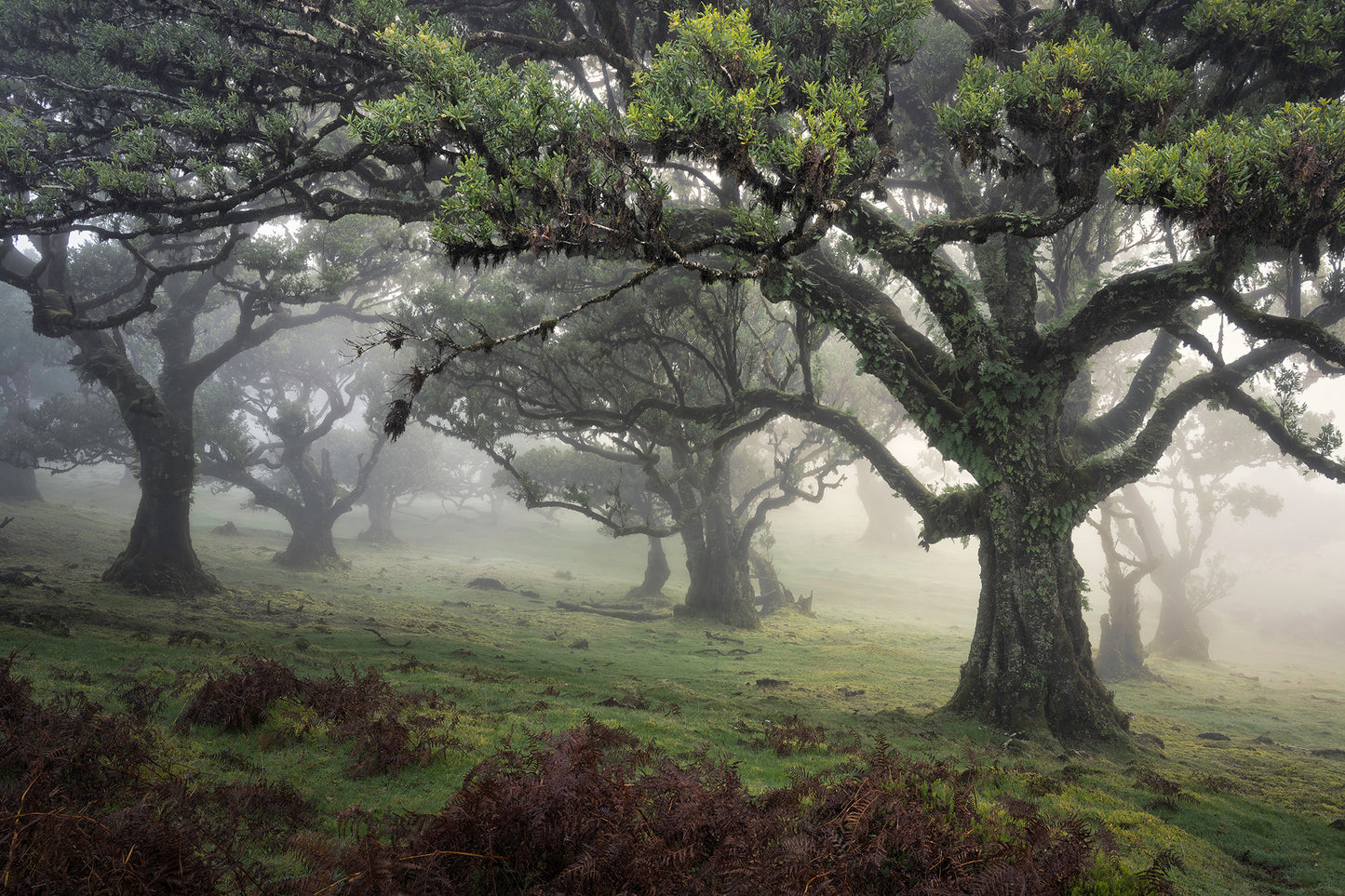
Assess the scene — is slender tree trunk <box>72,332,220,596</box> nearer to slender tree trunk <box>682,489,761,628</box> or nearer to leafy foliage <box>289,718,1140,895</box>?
slender tree trunk <box>682,489,761,628</box>

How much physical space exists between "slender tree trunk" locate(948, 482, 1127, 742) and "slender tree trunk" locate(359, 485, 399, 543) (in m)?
45.0

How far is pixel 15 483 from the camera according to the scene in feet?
117

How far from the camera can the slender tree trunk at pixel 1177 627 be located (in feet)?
97.7

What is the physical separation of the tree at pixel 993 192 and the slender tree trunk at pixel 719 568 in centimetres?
1132

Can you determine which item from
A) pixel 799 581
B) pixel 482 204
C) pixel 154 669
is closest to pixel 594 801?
pixel 482 204

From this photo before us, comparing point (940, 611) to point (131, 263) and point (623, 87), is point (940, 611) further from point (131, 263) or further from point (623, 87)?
point (131, 263)

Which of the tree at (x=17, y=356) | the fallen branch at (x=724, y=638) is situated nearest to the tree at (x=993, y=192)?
the fallen branch at (x=724, y=638)

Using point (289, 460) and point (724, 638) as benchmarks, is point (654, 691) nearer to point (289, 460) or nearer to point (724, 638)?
point (724, 638)

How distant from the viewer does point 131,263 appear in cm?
2936

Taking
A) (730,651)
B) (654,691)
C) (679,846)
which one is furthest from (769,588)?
(679,846)

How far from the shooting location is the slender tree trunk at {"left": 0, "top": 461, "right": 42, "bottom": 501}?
35.3 metres

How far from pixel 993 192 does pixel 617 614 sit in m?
20.7

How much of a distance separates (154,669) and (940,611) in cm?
3783

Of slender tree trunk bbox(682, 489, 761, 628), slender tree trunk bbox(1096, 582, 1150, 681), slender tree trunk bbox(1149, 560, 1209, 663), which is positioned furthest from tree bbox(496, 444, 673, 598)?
slender tree trunk bbox(1149, 560, 1209, 663)
